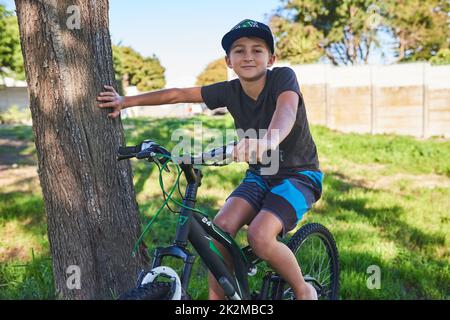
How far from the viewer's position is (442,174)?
7570 millimetres

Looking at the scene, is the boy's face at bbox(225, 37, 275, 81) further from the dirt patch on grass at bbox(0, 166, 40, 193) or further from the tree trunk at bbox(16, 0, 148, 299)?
the dirt patch on grass at bbox(0, 166, 40, 193)

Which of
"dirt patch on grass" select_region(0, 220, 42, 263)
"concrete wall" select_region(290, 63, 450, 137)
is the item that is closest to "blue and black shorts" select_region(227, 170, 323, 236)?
"dirt patch on grass" select_region(0, 220, 42, 263)

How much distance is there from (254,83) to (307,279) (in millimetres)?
1170

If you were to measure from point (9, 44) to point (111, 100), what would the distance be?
11153 mm

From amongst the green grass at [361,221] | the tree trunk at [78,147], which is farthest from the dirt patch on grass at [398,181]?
the tree trunk at [78,147]

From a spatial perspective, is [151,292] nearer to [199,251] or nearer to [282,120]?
[199,251]

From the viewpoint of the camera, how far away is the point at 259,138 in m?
2.30

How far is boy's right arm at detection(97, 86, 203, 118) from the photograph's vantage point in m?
2.47

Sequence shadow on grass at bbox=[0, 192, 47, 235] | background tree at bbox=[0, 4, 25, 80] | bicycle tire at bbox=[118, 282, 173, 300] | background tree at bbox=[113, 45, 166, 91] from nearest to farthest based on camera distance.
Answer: bicycle tire at bbox=[118, 282, 173, 300]
shadow on grass at bbox=[0, 192, 47, 235]
background tree at bbox=[0, 4, 25, 80]
background tree at bbox=[113, 45, 166, 91]

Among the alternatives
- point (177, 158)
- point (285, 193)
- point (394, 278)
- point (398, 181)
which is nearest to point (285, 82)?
point (285, 193)

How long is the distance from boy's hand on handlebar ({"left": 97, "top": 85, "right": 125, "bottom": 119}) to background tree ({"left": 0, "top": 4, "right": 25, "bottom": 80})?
303 inches

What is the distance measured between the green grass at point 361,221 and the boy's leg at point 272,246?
2.80 feet

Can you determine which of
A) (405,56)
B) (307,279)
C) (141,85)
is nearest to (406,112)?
(307,279)

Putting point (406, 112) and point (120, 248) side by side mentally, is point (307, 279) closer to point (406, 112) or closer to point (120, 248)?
point (120, 248)
